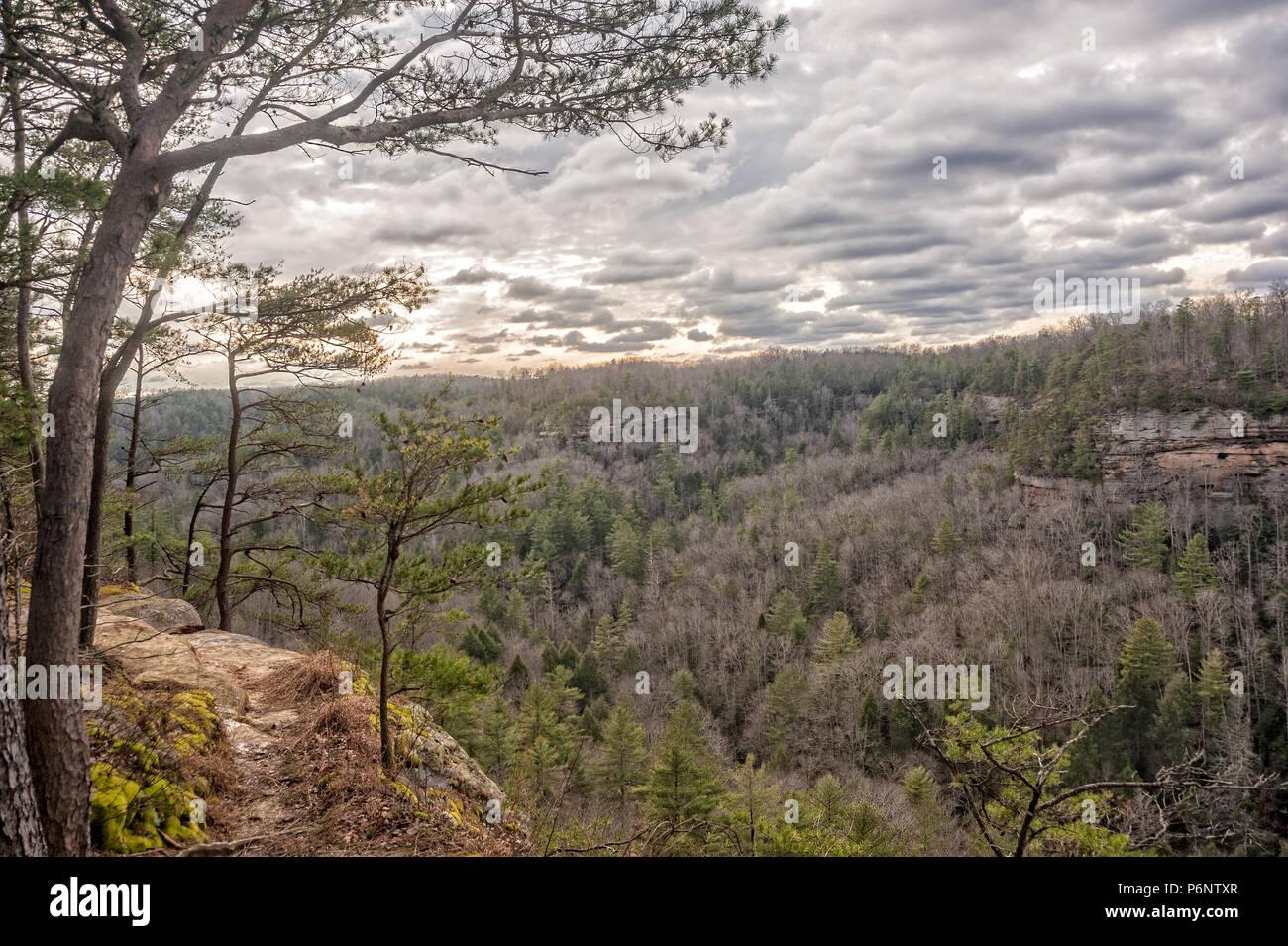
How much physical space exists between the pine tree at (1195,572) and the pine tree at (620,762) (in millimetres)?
42616

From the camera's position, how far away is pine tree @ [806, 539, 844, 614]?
5200cm

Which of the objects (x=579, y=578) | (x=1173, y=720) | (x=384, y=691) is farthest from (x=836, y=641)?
(x=384, y=691)

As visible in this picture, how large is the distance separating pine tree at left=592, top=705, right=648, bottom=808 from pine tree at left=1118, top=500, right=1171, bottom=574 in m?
44.2

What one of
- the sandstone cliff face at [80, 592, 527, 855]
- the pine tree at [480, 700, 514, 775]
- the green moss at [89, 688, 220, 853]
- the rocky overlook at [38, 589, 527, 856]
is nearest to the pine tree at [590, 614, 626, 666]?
the pine tree at [480, 700, 514, 775]

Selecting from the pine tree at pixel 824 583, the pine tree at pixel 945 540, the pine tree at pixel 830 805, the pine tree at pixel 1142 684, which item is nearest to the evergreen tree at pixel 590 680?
the pine tree at pixel 830 805

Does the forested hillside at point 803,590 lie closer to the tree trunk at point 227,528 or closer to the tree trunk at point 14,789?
the tree trunk at point 227,528

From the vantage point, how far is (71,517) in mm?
3764

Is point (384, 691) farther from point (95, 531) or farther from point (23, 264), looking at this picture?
point (23, 264)

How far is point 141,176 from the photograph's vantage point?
4094mm

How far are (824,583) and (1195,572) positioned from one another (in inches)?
983

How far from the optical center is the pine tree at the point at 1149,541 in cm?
4812
